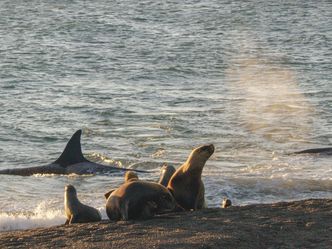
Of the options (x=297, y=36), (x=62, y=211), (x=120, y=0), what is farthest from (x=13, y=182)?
(x=120, y=0)

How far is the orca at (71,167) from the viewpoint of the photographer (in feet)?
52.9

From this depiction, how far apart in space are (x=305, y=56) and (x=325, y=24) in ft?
27.9

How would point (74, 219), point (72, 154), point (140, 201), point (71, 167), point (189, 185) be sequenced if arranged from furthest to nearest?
point (72, 154), point (71, 167), point (74, 219), point (189, 185), point (140, 201)

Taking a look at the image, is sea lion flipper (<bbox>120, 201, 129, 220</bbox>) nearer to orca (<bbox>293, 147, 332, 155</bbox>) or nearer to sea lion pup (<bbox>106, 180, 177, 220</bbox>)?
sea lion pup (<bbox>106, 180, 177, 220</bbox>)

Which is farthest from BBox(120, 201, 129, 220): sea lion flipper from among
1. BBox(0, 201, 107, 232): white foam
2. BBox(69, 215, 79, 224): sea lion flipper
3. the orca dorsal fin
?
the orca dorsal fin

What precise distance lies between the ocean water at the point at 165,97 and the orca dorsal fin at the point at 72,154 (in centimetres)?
50

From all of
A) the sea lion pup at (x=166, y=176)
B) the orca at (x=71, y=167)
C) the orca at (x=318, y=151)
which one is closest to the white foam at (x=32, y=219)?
the sea lion pup at (x=166, y=176)

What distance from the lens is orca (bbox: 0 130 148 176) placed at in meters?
16.1

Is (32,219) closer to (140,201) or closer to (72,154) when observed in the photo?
(140,201)

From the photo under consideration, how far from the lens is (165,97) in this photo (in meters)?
25.3

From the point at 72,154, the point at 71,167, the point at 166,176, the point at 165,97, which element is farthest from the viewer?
the point at 165,97

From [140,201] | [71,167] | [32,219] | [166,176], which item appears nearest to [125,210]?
[140,201]

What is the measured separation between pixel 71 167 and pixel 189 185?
592cm

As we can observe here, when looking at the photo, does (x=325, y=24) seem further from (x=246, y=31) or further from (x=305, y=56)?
(x=305, y=56)
